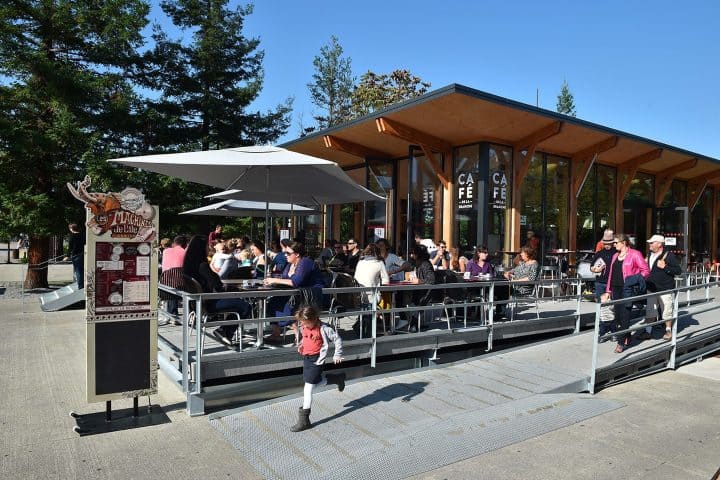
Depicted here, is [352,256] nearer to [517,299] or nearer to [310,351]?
[517,299]

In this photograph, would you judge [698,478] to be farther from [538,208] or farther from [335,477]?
[538,208]

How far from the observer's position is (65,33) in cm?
1487

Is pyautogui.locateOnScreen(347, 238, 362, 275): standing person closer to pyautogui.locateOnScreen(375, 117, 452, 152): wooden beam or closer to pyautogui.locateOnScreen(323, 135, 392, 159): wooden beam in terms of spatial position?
pyautogui.locateOnScreen(375, 117, 452, 152): wooden beam

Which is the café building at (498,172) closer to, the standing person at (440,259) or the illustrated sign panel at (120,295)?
the standing person at (440,259)

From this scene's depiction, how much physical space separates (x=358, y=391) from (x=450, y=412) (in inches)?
39.5

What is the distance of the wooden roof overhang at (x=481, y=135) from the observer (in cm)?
1183

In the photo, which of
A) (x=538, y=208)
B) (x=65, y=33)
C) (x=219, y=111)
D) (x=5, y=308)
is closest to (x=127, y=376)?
(x=5, y=308)

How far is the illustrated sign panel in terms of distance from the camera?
179 inches

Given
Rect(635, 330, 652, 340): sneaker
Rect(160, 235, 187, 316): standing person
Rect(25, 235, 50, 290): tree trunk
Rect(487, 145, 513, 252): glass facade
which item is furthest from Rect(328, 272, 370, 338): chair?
Rect(25, 235, 50, 290): tree trunk

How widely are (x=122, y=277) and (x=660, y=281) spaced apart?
7.44 metres

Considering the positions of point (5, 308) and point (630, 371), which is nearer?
point (630, 371)

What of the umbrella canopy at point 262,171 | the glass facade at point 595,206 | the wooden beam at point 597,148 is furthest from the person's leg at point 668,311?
the glass facade at point 595,206

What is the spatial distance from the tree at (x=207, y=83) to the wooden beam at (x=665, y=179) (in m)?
15.3

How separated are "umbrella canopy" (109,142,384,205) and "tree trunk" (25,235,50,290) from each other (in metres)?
8.97
